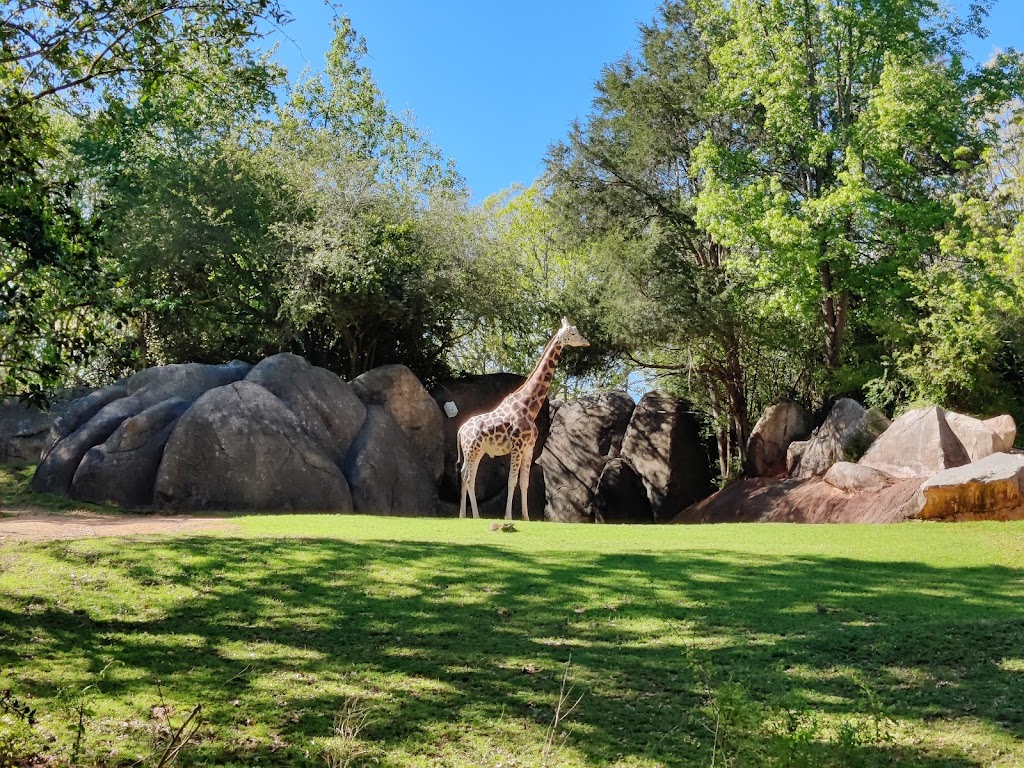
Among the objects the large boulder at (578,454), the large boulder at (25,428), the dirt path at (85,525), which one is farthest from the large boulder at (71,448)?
the large boulder at (578,454)

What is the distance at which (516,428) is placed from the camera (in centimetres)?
1748

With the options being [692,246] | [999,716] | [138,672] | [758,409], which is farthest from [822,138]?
[138,672]

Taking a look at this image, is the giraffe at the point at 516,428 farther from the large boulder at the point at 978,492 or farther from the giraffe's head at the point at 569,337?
the large boulder at the point at 978,492

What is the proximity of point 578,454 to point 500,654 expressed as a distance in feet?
68.2

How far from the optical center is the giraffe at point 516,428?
57.6 feet

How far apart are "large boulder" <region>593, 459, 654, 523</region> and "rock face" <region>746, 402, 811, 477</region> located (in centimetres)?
393

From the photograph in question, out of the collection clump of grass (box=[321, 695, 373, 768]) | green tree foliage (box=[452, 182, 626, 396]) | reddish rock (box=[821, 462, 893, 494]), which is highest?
green tree foliage (box=[452, 182, 626, 396])

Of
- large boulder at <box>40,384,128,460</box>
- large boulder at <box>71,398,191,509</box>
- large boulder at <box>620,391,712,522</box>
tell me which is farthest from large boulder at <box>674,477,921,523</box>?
large boulder at <box>40,384,128,460</box>

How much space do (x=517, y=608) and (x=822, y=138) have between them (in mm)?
18798

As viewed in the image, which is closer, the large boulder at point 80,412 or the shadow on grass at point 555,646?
the shadow on grass at point 555,646

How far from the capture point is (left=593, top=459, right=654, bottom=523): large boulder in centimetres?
2670

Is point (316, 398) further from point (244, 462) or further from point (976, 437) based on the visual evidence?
point (976, 437)

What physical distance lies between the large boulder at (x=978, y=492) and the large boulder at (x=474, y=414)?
12.2m

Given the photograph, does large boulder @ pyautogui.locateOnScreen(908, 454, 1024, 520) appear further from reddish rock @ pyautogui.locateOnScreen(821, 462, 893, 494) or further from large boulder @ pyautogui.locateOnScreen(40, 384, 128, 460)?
large boulder @ pyautogui.locateOnScreen(40, 384, 128, 460)
